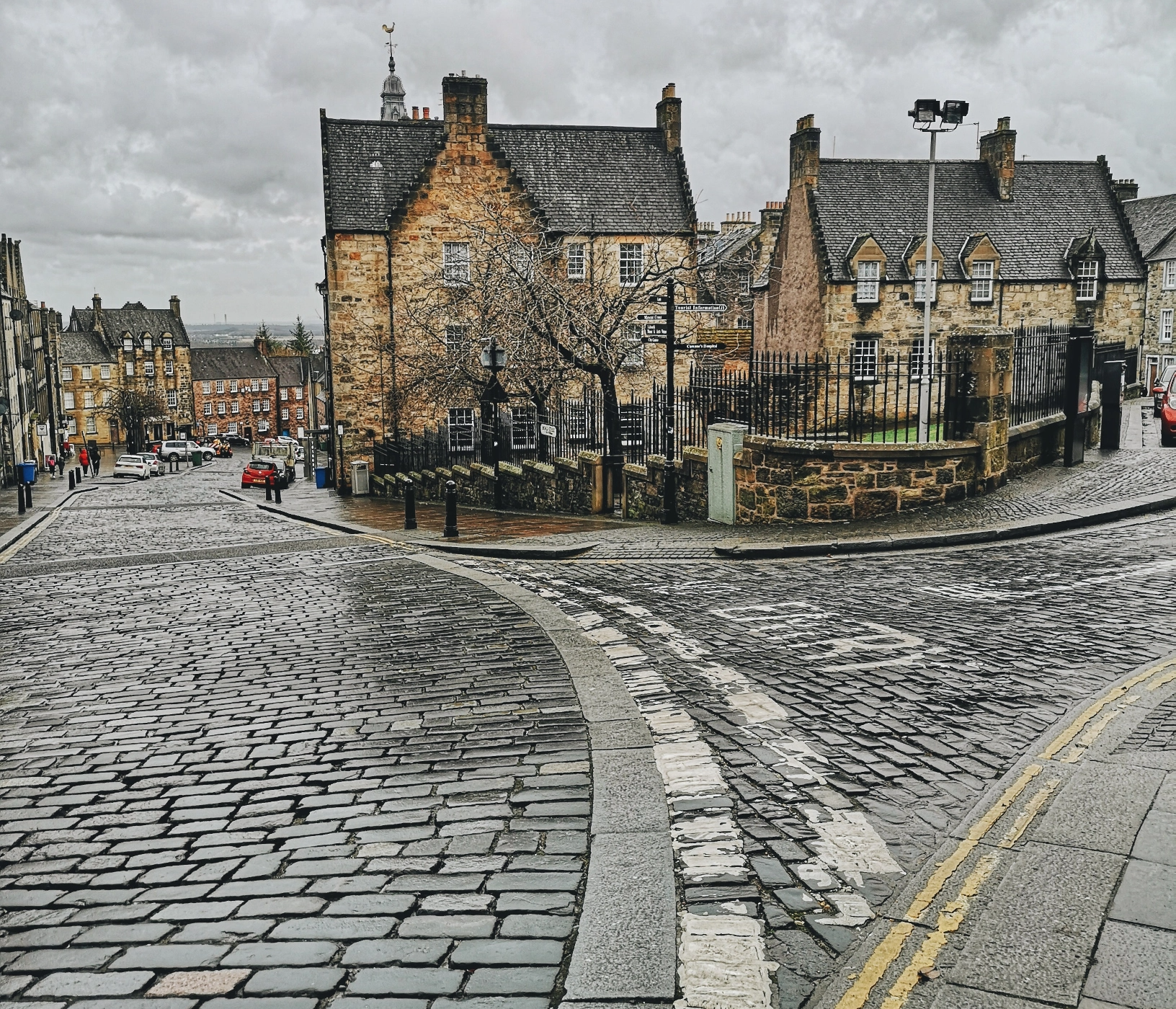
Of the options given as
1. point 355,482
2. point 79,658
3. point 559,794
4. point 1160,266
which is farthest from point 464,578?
point 1160,266

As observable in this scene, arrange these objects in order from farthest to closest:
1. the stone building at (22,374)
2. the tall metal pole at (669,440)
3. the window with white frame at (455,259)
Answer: the stone building at (22,374)
the window with white frame at (455,259)
the tall metal pole at (669,440)

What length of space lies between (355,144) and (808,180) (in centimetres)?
1887

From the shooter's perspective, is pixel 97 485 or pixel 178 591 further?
pixel 97 485

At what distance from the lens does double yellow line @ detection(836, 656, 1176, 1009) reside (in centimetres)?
352

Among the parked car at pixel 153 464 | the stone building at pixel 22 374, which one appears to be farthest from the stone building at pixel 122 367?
the parked car at pixel 153 464

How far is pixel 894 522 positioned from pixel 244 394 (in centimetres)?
11553

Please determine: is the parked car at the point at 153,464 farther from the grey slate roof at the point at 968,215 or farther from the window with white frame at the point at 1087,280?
the window with white frame at the point at 1087,280

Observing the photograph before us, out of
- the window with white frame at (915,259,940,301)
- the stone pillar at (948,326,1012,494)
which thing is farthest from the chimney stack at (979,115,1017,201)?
the stone pillar at (948,326,1012,494)

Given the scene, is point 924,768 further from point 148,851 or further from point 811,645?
point 148,851

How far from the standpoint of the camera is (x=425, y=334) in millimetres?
33375

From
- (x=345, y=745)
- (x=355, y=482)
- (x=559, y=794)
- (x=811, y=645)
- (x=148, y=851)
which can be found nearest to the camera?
(x=148, y=851)

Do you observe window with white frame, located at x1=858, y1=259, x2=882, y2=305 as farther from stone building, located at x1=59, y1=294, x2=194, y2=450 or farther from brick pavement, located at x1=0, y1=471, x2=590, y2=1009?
stone building, located at x1=59, y1=294, x2=194, y2=450

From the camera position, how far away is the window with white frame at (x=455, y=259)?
33.5 meters

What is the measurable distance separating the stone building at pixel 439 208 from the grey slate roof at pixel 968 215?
27.7 ft
